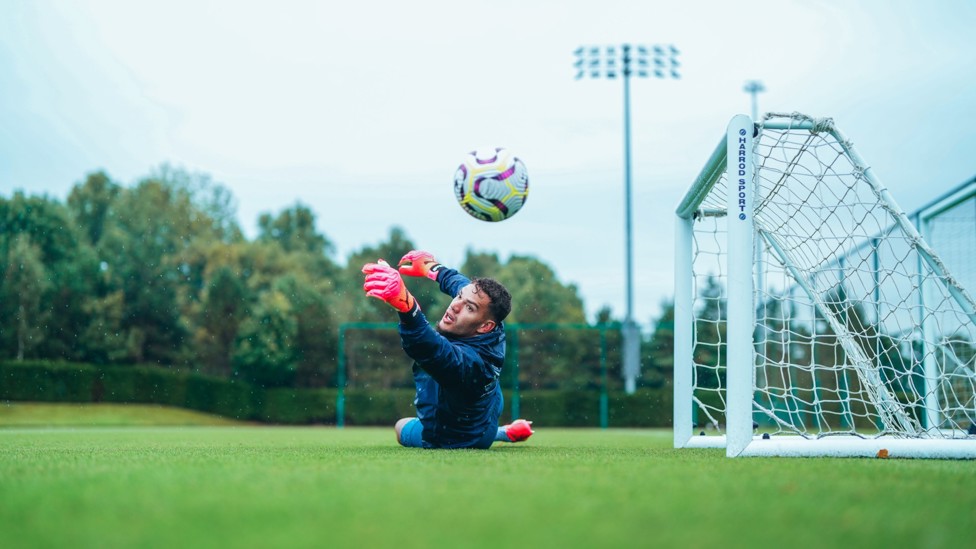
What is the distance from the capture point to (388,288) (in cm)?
529

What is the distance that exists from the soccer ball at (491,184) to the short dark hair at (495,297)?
0.56 meters

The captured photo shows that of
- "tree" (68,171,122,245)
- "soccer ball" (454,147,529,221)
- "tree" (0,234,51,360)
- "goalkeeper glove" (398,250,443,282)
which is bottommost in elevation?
"goalkeeper glove" (398,250,443,282)

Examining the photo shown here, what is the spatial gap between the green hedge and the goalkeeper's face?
1453 centimetres

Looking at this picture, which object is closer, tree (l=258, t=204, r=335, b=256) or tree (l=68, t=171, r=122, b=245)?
tree (l=68, t=171, r=122, b=245)

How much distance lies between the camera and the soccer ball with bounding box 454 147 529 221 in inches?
255

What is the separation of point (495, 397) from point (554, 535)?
4288mm

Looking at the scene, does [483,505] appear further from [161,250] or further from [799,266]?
[161,250]

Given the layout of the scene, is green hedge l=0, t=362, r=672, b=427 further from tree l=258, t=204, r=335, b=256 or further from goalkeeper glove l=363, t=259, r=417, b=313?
tree l=258, t=204, r=335, b=256

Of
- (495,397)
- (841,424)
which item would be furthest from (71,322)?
(495,397)

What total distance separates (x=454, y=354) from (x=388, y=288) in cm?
69

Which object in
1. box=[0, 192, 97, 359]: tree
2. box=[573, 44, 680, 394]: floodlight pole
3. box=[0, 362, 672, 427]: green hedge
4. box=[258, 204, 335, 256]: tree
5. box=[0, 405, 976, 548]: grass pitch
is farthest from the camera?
box=[258, 204, 335, 256]: tree

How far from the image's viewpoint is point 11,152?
35.8m

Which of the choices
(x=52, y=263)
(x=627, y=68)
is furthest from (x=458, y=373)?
(x=52, y=263)

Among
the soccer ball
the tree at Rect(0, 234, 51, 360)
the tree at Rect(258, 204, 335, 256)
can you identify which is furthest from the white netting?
the tree at Rect(258, 204, 335, 256)
